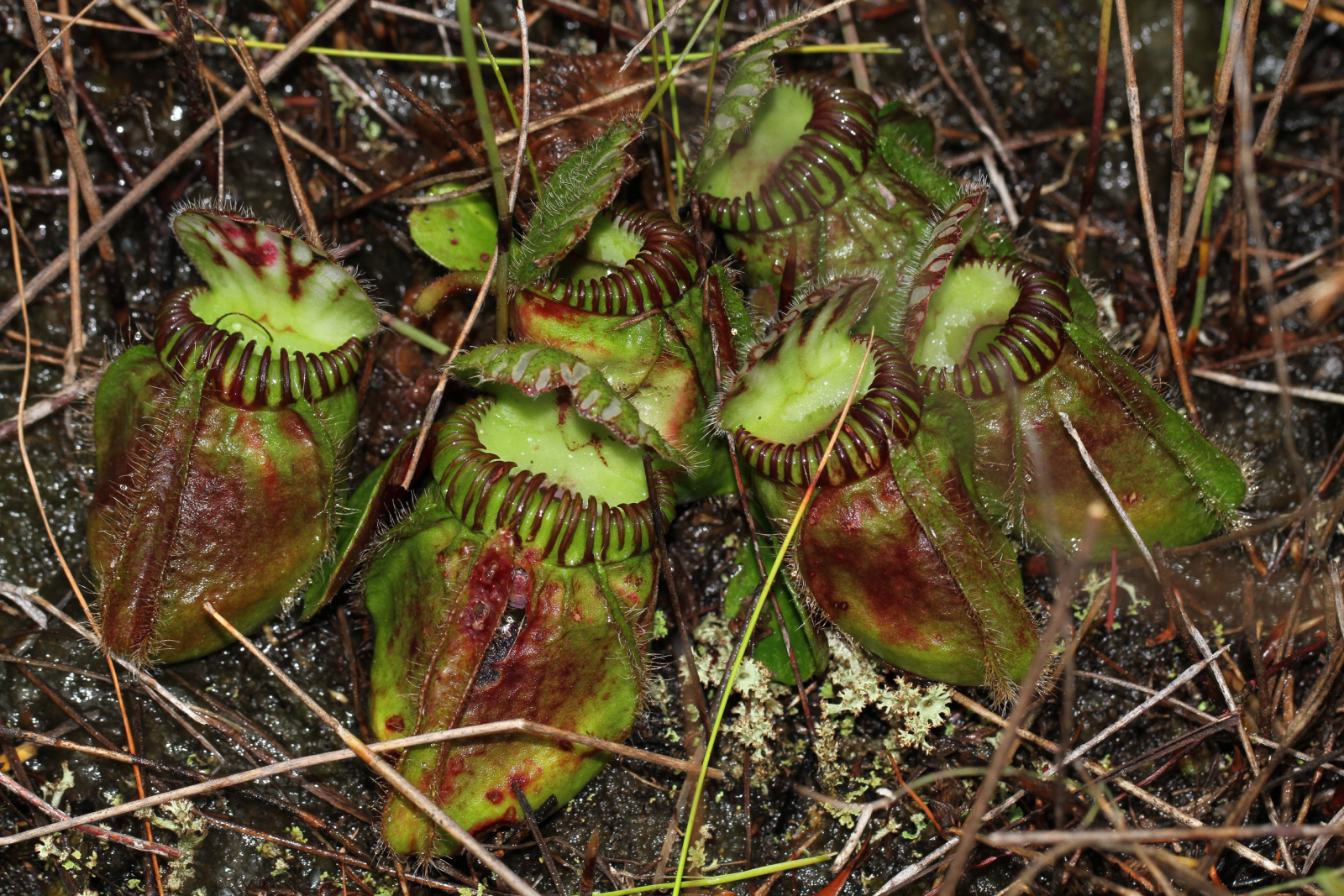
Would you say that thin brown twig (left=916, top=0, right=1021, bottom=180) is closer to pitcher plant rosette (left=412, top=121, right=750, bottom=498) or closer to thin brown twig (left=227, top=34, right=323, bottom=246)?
pitcher plant rosette (left=412, top=121, right=750, bottom=498)

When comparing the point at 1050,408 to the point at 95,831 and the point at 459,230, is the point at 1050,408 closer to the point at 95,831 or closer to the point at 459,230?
the point at 459,230

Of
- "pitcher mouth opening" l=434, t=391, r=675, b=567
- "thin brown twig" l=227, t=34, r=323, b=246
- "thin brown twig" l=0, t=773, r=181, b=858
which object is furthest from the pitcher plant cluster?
"thin brown twig" l=0, t=773, r=181, b=858

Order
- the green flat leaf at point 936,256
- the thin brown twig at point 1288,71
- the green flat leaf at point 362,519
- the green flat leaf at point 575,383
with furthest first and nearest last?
1. the thin brown twig at point 1288,71
2. the green flat leaf at point 362,519
3. the green flat leaf at point 936,256
4. the green flat leaf at point 575,383

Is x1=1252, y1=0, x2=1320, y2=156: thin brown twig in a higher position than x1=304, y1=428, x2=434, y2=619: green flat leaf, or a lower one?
higher

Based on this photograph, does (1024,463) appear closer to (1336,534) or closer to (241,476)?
(1336,534)

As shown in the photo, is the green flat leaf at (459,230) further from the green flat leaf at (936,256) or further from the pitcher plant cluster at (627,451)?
the green flat leaf at (936,256)

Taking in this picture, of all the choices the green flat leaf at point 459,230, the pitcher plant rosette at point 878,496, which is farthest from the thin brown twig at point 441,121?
the pitcher plant rosette at point 878,496
